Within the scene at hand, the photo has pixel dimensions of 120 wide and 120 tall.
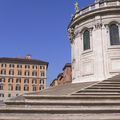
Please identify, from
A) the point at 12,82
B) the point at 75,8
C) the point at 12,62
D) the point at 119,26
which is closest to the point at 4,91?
the point at 12,82

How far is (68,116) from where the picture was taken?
64.4 feet

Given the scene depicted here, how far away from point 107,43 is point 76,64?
15.8ft

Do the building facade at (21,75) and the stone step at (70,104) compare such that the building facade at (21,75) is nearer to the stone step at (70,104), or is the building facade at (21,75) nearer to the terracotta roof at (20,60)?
the terracotta roof at (20,60)

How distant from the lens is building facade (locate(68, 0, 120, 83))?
104 feet

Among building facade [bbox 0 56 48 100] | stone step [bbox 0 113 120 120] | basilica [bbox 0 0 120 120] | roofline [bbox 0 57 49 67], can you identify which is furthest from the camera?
roofline [bbox 0 57 49 67]

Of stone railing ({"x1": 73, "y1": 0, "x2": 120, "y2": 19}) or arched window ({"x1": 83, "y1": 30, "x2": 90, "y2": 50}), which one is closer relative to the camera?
stone railing ({"x1": 73, "y1": 0, "x2": 120, "y2": 19})

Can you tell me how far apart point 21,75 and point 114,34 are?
6459 centimetres

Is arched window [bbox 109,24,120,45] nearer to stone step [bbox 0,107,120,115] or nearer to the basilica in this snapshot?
the basilica

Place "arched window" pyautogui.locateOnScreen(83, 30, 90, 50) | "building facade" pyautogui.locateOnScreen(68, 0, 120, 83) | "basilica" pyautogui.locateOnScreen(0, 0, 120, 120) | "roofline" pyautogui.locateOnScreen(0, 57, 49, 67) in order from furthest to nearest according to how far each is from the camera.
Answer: "roofline" pyautogui.locateOnScreen(0, 57, 49, 67) < "arched window" pyautogui.locateOnScreen(83, 30, 90, 50) < "building facade" pyautogui.locateOnScreen(68, 0, 120, 83) < "basilica" pyautogui.locateOnScreen(0, 0, 120, 120)

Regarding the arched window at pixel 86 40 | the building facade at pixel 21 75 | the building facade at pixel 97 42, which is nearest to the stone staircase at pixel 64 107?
the building facade at pixel 97 42

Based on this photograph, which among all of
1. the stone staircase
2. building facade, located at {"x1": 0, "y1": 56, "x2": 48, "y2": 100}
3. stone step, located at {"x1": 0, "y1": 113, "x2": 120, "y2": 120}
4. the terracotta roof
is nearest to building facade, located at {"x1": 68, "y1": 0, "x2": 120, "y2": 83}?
the stone staircase

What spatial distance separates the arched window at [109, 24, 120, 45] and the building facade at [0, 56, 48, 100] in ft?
206

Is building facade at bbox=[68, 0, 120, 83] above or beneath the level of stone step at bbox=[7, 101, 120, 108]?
above

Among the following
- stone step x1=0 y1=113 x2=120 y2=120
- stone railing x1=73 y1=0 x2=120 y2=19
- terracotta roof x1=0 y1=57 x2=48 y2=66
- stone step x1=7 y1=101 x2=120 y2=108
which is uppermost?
terracotta roof x1=0 y1=57 x2=48 y2=66
